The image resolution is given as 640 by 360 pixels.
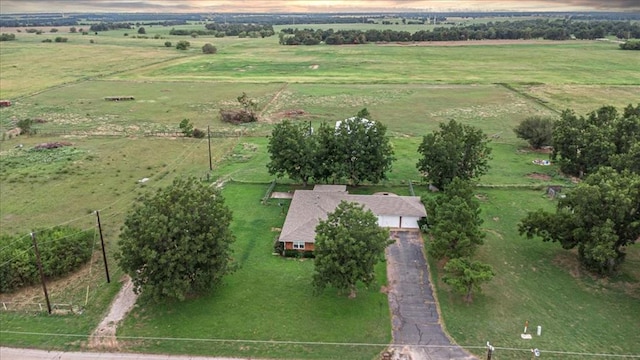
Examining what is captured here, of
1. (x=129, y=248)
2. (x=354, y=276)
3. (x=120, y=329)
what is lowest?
(x=120, y=329)

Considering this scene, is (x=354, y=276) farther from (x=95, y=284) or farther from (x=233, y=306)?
(x=95, y=284)

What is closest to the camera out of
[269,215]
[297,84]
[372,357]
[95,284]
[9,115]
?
[372,357]

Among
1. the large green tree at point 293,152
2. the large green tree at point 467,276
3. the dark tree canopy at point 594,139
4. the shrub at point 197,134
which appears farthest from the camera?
the shrub at point 197,134

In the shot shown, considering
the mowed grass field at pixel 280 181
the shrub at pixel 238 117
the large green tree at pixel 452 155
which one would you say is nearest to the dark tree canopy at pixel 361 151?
the mowed grass field at pixel 280 181

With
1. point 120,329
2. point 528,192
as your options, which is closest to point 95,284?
point 120,329

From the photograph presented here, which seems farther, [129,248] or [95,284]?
[95,284]

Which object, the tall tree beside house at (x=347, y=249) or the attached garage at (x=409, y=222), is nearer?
the tall tree beside house at (x=347, y=249)

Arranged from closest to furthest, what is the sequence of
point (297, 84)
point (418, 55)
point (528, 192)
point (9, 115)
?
1. point (528, 192)
2. point (9, 115)
3. point (297, 84)
4. point (418, 55)

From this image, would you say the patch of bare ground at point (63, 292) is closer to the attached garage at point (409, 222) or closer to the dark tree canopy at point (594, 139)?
the attached garage at point (409, 222)
